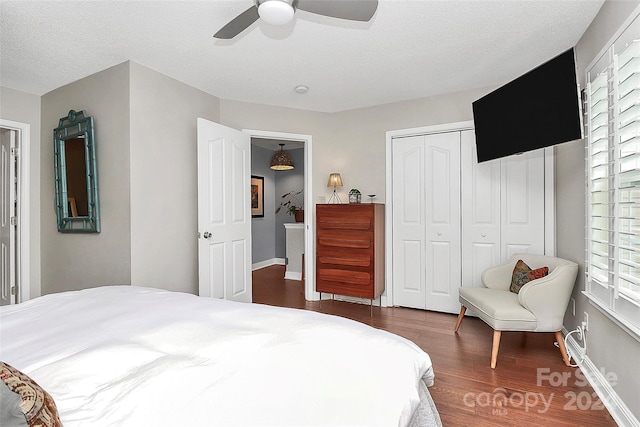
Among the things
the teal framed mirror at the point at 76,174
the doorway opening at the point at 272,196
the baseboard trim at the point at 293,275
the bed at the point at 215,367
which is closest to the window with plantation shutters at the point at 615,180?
the bed at the point at 215,367

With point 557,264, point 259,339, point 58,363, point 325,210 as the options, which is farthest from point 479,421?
point 325,210

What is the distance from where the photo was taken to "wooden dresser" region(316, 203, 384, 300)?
11.6ft

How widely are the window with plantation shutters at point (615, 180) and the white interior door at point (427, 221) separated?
1400mm

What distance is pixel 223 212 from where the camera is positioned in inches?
134

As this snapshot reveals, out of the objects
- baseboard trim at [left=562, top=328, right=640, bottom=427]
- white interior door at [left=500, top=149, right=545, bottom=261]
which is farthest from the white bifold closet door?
baseboard trim at [left=562, top=328, right=640, bottom=427]

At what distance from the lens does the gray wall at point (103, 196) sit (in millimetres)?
2768

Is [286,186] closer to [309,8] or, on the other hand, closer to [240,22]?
[240,22]

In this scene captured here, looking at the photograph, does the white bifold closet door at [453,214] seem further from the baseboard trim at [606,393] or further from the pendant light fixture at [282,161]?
the pendant light fixture at [282,161]

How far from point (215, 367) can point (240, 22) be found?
5.66 feet

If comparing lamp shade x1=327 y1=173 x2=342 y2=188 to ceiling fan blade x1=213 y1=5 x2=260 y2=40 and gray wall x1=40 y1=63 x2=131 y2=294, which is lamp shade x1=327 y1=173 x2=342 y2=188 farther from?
ceiling fan blade x1=213 y1=5 x2=260 y2=40

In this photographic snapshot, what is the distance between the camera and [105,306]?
5.16 feet

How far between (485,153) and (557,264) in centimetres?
107

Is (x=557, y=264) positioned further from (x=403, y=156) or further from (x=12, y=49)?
(x=12, y=49)

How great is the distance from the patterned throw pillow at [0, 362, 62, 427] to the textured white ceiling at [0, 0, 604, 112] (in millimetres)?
2078
